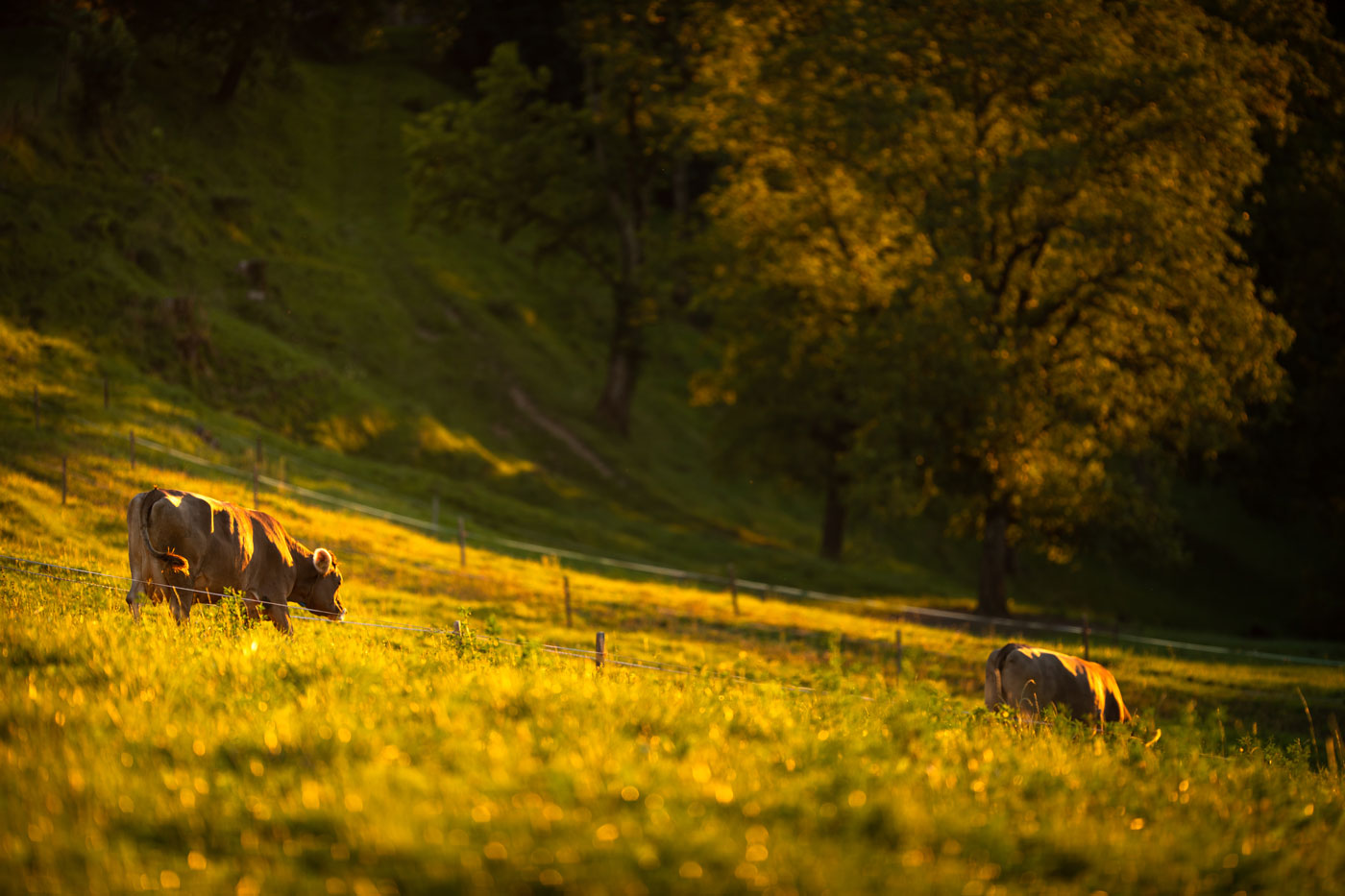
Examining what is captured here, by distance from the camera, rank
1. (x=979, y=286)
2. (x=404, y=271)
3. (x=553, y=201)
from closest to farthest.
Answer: (x=979, y=286) < (x=553, y=201) < (x=404, y=271)

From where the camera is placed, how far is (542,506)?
39875 millimetres

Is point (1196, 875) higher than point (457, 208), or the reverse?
point (457, 208)

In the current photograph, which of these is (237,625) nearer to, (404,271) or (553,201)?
(553,201)

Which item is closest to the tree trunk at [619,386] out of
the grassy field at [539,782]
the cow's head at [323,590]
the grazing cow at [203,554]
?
the cow's head at [323,590]

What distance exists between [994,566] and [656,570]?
1026cm

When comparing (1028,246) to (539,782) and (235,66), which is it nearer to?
(539,782)

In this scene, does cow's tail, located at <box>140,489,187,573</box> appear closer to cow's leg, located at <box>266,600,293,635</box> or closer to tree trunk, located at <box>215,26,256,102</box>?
cow's leg, located at <box>266,600,293,635</box>

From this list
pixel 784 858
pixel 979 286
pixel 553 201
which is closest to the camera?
pixel 784 858

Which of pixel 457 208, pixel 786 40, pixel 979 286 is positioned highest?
pixel 786 40

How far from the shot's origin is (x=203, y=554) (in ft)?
40.3

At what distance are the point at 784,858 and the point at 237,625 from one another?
7679mm

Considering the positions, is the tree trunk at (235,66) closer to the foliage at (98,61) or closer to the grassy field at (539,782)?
the foliage at (98,61)

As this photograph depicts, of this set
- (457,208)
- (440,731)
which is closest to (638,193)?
(457,208)

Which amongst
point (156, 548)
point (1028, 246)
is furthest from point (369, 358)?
point (156, 548)
